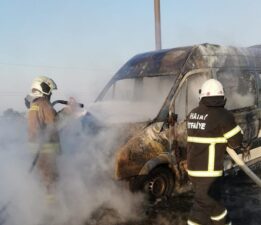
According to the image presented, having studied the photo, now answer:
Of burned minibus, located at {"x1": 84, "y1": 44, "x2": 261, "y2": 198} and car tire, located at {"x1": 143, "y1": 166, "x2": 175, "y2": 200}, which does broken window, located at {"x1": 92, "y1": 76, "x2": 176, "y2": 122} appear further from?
car tire, located at {"x1": 143, "y1": 166, "x2": 175, "y2": 200}

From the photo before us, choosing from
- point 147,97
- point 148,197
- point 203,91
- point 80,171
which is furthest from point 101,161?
point 203,91

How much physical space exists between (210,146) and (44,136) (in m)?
2.31

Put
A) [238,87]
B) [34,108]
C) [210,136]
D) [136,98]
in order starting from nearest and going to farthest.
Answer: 1. [210,136]
2. [34,108]
3. [136,98]
4. [238,87]

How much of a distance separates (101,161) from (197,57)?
7.80 feet

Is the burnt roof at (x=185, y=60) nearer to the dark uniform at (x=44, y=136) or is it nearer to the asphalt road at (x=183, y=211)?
the asphalt road at (x=183, y=211)

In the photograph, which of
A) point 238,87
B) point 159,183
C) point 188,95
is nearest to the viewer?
point 159,183

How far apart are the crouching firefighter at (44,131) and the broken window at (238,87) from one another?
2983mm

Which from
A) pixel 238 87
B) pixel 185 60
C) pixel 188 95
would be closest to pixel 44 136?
pixel 188 95

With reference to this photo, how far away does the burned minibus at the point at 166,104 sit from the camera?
6727 mm

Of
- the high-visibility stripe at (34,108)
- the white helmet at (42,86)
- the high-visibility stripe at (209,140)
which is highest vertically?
the white helmet at (42,86)

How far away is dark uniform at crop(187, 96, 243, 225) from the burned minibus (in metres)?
1.57

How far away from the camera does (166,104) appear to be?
707 centimetres

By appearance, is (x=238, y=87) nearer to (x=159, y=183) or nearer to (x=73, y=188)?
(x=159, y=183)

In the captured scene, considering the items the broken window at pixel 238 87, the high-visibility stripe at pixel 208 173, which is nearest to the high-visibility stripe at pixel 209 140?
the high-visibility stripe at pixel 208 173
